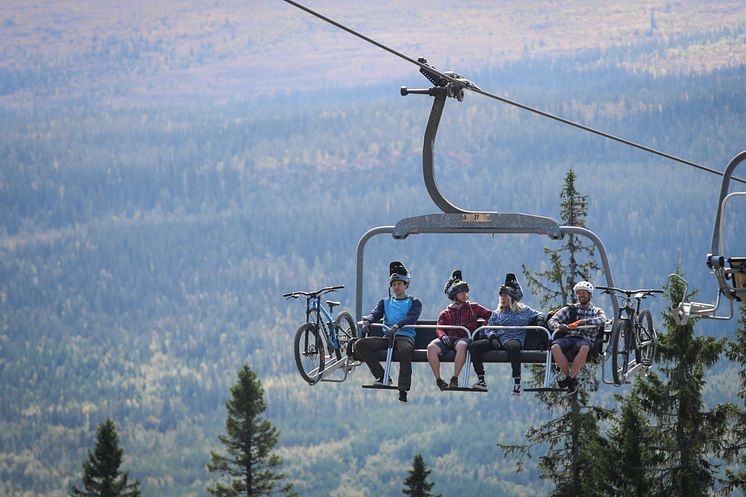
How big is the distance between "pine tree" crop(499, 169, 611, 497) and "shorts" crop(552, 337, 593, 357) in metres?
20.7

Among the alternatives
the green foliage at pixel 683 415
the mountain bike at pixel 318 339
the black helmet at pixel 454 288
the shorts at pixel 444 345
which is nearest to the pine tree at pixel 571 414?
the green foliage at pixel 683 415

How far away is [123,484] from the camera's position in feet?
327

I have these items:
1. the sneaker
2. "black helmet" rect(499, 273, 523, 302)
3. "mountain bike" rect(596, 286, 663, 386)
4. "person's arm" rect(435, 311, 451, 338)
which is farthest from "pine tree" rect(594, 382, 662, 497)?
the sneaker

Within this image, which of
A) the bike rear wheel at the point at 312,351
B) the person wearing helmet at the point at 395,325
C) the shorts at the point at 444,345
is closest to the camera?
the shorts at the point at 444,345

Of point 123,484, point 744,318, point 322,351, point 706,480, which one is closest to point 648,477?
point 706,480

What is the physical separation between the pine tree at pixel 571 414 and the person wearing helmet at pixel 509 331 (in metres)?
20.2

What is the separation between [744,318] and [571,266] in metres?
7.89

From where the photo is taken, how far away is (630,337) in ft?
75.3

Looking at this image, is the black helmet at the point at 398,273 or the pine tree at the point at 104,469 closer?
the black helmet at the point at 398,273

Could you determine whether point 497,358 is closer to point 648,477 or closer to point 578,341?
point 578,341

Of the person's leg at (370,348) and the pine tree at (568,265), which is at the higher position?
the pine tree at (568,265)

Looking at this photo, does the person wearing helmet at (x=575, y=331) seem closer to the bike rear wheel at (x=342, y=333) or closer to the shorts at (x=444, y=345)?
the shorts at (x=444, y=345)

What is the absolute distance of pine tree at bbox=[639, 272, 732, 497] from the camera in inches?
1896

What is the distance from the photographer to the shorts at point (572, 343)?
22.7m
